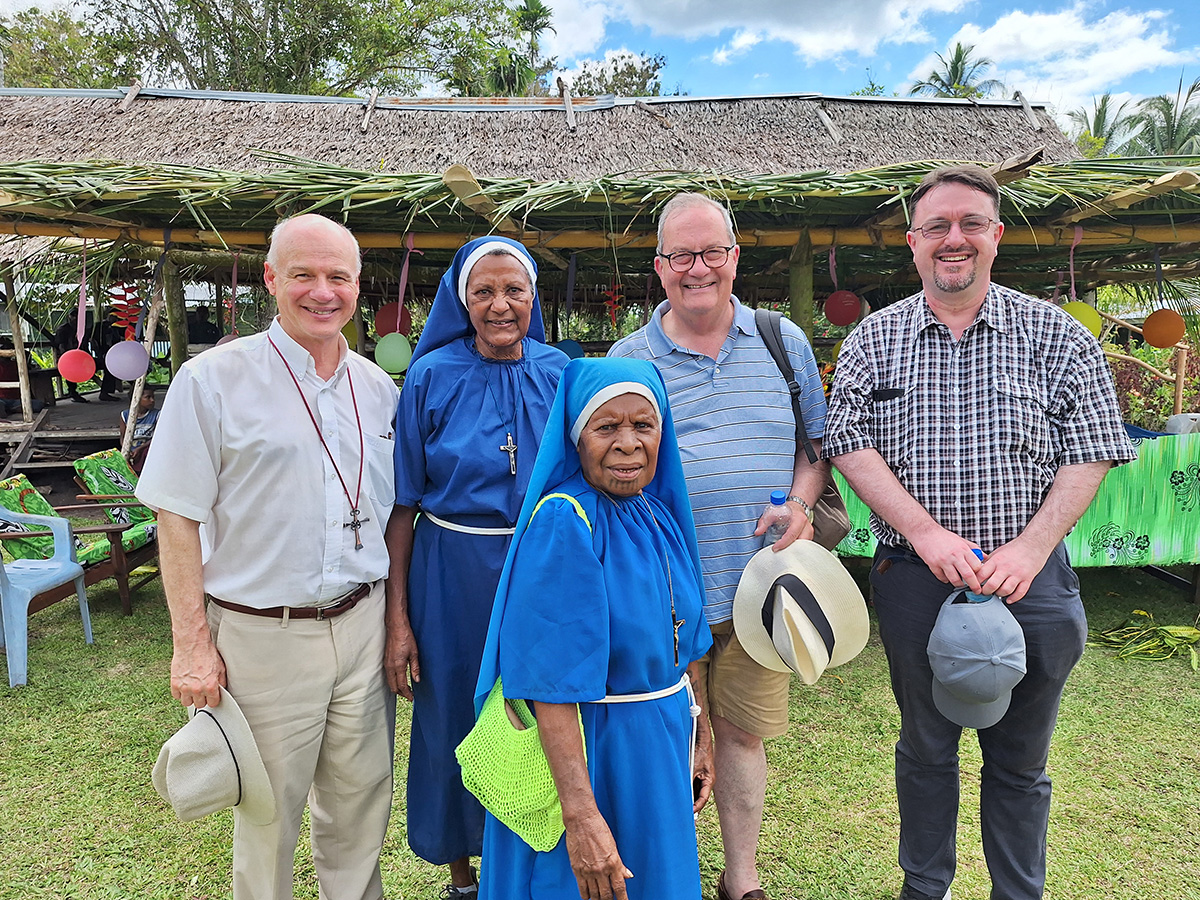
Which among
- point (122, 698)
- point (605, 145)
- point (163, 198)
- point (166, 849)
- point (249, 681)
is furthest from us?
point (605, 145)

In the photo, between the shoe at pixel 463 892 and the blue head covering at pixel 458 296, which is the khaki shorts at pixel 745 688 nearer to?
the shoe at pixel 463 892

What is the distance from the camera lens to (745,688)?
2271 mm

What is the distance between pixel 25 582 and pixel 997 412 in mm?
5028

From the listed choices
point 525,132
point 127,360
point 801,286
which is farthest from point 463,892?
point 525,132

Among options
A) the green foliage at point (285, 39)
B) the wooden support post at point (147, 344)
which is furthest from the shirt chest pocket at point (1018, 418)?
the green foliage at point (285, 39)

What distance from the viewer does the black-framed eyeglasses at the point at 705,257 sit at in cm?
216

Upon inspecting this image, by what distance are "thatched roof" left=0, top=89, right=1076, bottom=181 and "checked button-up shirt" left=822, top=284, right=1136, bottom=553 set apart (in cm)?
645

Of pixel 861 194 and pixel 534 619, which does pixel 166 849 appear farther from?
pixel 861 194

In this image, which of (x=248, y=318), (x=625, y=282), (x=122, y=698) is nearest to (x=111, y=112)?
(x=248, y=318)

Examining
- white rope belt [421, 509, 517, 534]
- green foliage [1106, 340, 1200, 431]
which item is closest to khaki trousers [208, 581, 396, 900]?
white rope belt [421, 509, 517, 534]

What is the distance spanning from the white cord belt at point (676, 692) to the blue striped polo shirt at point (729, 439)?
17.1 inches

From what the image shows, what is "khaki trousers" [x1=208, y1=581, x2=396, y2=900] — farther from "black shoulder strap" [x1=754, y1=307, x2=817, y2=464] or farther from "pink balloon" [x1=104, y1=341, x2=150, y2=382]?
"pink balloon" [x1=104, y1=341, x2=150, y2=382]

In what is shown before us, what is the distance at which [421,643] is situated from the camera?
2.21m

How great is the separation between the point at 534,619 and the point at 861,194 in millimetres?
3530
